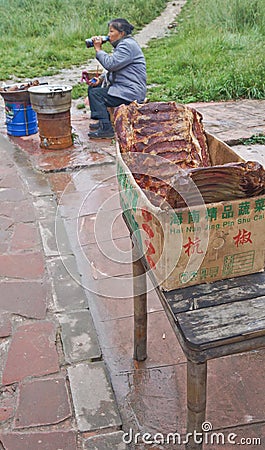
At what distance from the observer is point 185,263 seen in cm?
186

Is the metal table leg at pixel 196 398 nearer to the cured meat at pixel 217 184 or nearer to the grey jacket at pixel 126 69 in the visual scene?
the cured meat at pixel 217 184

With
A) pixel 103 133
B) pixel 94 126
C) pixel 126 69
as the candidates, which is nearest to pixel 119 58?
pixel 126 69

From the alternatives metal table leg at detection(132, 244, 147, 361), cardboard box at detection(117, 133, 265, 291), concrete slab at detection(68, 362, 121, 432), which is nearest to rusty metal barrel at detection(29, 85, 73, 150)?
metal table leg at detection(132, 244, 147, 361)

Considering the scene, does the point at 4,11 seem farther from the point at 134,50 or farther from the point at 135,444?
the point at 135,444

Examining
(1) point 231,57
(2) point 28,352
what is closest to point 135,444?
(2) point 28,352

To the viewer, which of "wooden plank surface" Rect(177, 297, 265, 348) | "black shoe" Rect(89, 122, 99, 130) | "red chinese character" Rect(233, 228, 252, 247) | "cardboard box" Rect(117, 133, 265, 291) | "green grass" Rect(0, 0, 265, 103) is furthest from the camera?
"green grass" Rect(0, 0, 265, 103)

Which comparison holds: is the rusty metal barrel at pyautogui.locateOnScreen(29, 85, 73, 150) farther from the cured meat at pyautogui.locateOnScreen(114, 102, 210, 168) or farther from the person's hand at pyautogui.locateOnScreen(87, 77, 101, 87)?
the cured meat at pyautogui.locateOnScreen(114, 102, 210, 168)

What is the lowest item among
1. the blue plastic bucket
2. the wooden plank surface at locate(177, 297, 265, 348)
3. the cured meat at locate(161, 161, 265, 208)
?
the blue plastic bucket

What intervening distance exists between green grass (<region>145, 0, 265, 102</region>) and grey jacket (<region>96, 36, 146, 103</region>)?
2263 millimetres

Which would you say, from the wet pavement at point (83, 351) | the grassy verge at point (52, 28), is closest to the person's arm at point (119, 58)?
the wet pavement at point (83, 351)

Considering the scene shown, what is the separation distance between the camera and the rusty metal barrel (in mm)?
5902

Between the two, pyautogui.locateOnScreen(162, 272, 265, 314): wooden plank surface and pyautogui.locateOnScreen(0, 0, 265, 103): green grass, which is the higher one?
pyautogui.locateOnScreen(162, 272, 265, 314): wooden plank surface

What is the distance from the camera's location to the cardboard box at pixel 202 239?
5.96ft

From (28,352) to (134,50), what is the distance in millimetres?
4183
